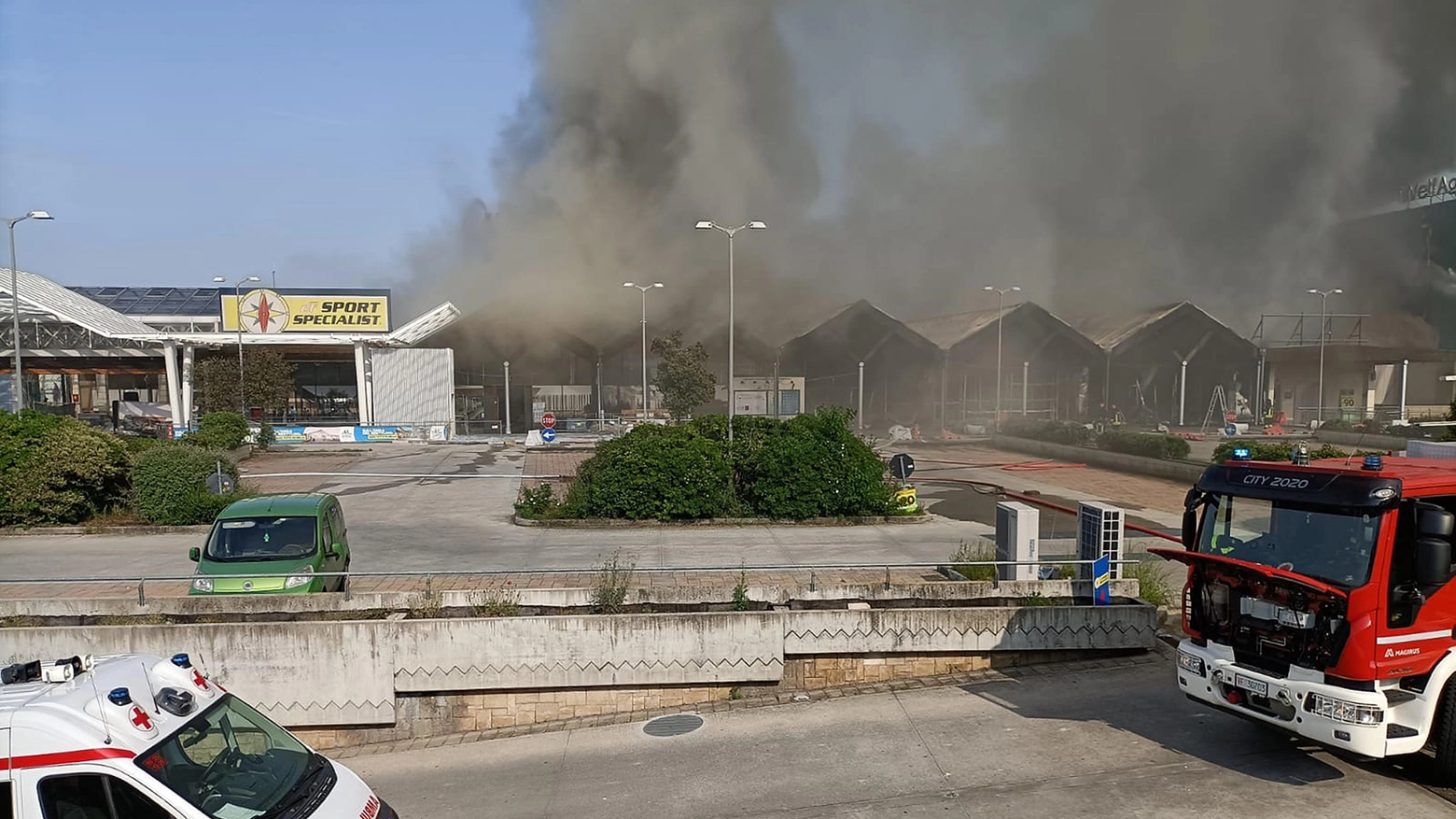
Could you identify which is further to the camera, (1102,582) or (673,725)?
(1102,582)

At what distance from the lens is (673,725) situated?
8.15 metres

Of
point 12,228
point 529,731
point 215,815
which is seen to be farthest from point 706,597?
point 12,228

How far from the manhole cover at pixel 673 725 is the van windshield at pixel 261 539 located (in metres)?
4.59

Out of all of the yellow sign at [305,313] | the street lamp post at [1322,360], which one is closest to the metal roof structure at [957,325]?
the street lamp post at [1322,360]

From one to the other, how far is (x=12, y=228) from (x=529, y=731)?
88.2ft

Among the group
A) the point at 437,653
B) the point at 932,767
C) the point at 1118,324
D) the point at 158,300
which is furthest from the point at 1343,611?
the point at 158,300

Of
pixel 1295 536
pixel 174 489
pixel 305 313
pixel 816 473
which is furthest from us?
pixel 305 313

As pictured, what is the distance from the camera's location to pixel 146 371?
48.2m

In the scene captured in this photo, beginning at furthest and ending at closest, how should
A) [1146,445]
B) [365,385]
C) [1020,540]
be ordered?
[365,385] < [1146,445] < [1020,540]

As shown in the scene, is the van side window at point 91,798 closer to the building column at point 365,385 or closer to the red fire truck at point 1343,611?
the red fire truck at point 1343,611

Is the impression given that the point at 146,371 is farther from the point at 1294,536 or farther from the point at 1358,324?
the point at 1358,324

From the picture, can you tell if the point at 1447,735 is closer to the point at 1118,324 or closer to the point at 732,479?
the point at 732,479

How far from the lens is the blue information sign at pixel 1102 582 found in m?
9.51

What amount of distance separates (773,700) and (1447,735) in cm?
504
